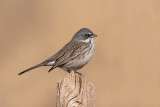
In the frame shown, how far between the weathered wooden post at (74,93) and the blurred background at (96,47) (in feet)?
20.8

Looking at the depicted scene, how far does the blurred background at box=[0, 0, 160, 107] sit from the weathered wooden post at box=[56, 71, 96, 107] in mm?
6339

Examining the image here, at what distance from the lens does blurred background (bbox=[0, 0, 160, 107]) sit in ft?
40.7

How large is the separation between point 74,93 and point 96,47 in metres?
7.30

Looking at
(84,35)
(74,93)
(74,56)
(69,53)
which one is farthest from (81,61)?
(74,93)

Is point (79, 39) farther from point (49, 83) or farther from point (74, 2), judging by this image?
point (74, 2)

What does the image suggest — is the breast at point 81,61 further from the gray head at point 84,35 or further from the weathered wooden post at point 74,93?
the weathered wooden post at point 74,93

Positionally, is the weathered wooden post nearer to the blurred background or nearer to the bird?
the bird

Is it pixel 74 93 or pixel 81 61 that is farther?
pixel 81 61

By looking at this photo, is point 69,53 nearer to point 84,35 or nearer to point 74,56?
point 74,56

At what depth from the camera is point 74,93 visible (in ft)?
18.4

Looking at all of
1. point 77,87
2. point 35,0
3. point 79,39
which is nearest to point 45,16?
point 35,0

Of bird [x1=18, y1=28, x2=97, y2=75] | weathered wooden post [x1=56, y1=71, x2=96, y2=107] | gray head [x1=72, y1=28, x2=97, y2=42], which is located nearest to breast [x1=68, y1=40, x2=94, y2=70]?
bird [x1=18, y1=28, x2=97, y2=75]

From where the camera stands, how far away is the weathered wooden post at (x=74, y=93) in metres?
5.50

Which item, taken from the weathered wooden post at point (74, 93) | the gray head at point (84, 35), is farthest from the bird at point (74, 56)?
the weathered wooden post at point (74, 93)
